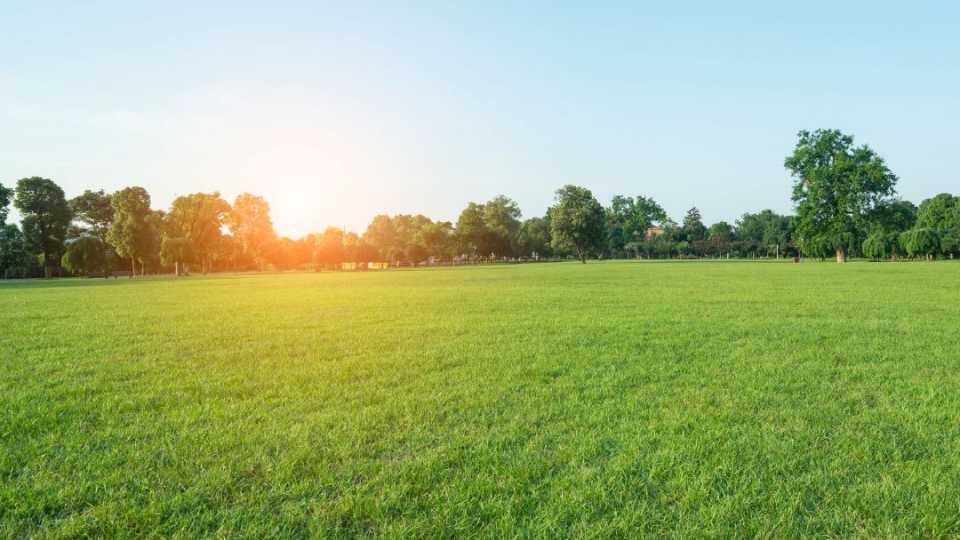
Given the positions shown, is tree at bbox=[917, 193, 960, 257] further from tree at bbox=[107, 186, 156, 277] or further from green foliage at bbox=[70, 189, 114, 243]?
green foliage at bbox=[70, 189, 114, 243]

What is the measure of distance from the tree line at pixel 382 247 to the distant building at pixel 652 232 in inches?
1275

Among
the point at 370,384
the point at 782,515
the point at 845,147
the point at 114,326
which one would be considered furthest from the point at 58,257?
the point at 845,147

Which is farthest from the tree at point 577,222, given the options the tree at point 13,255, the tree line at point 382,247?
the tree at point 13,255

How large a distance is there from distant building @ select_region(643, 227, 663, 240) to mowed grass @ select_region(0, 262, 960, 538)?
13987 cm

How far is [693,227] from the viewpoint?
498ft

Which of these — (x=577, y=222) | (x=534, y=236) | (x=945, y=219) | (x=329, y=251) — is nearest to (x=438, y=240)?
(x=329, y=251)

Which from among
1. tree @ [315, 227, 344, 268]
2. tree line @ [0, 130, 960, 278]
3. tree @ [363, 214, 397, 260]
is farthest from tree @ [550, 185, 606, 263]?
tree @ [363, 214, 397, 260]

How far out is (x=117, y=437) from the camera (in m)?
4.35

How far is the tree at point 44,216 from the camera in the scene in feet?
202

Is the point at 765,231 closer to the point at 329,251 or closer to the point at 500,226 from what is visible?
the point at 500,226

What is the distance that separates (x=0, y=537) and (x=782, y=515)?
14.4 feet

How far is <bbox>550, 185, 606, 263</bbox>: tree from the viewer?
84.1 metres

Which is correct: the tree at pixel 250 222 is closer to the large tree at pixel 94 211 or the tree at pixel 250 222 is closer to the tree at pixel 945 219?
the large tree at pixel 94 211

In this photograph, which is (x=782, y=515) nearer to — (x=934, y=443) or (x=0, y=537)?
(x=934, y=443)
